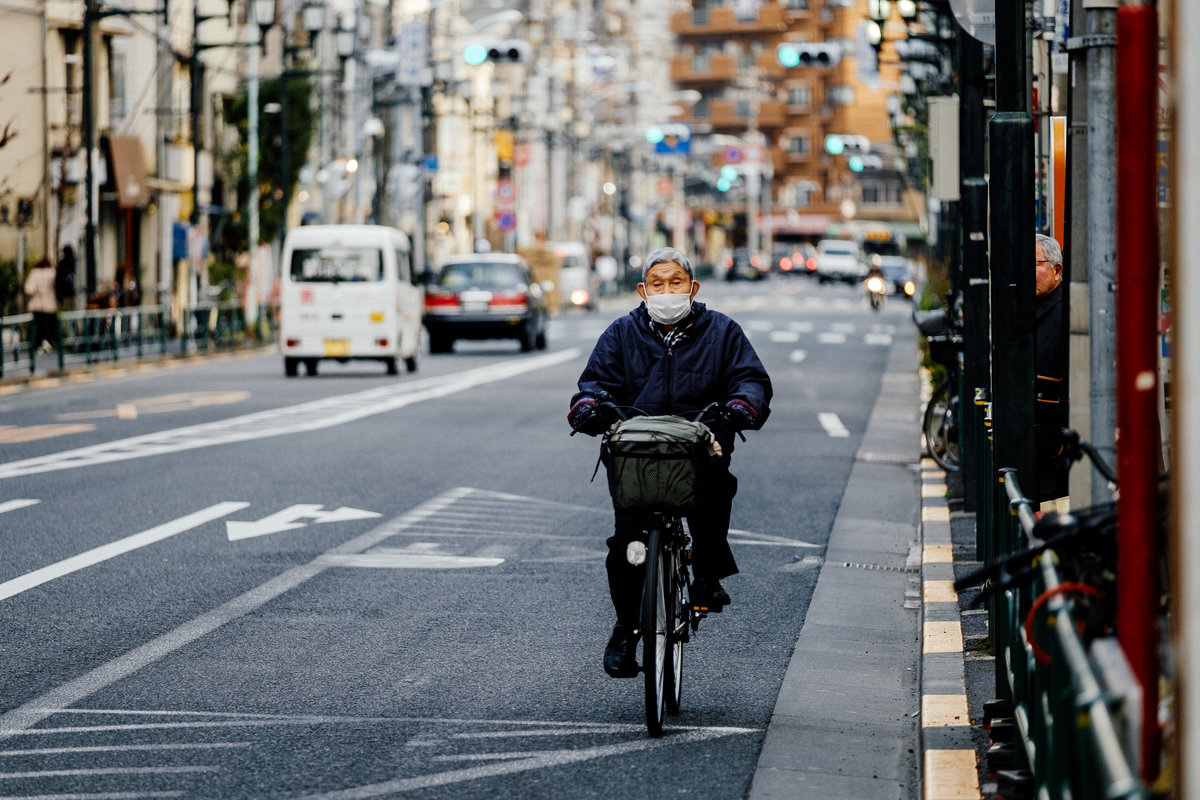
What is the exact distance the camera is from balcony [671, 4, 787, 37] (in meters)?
158

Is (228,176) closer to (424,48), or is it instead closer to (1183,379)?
(424,48)

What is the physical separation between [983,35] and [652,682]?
5083 mm

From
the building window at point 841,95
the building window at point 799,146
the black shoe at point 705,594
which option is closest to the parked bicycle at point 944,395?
the black shoe at point 705,594

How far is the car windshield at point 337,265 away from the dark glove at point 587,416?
84.4ft

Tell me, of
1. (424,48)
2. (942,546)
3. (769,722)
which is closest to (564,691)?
(769,722)

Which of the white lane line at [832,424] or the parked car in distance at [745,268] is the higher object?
the parked car in distance at [745,268]

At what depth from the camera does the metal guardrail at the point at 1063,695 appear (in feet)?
11.9

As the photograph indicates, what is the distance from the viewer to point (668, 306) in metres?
7.52

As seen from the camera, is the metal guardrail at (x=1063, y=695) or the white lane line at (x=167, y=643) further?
the white lane line at (x=167, y=643)

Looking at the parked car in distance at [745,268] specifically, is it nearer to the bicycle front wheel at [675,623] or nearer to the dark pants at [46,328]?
the dark pants at [46,328]

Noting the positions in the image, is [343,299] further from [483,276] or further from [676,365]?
[676,365]

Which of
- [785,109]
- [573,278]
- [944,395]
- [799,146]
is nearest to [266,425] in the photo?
[944,395]

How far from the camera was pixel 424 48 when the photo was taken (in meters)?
52.8

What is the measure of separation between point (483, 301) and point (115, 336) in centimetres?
820
